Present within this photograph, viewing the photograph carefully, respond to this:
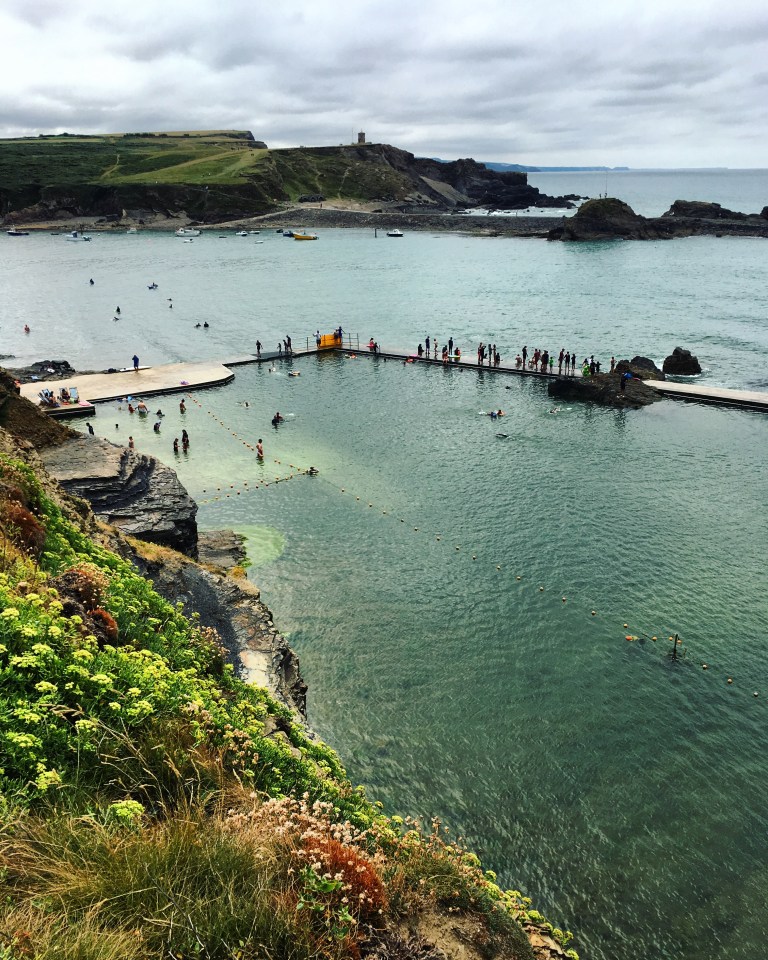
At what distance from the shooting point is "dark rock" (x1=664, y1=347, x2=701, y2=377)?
59.9 meters

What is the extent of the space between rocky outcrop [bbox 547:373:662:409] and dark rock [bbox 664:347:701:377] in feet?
27.9

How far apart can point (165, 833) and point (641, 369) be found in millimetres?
57186

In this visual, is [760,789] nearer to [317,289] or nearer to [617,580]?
[617,580]

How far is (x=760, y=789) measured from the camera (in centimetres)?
1834

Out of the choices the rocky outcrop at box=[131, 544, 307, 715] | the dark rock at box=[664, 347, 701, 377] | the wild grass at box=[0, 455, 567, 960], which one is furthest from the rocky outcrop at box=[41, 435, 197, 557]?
the dark rock at box=[664, 347, 701, 377]

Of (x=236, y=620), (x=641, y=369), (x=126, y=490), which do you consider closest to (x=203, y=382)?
(x=126, y=490)

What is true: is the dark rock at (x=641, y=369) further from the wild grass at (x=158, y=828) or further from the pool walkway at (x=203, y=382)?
the wild grass at (x=158, y=828)

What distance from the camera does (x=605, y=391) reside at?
172ft

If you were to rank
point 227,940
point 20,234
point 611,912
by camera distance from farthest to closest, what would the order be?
point 20,234 < point 611,912 < point 227,940

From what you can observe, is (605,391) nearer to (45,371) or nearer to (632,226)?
(45,371)

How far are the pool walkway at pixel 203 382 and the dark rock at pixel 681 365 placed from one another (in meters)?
3.68

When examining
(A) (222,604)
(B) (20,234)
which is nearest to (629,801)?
(A) (222,604)

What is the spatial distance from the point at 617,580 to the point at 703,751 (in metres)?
9.07

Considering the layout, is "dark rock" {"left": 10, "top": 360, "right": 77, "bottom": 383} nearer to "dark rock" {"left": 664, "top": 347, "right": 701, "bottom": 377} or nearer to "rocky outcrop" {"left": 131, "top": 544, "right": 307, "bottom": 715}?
"rocky outcrop" {"left": 131, "top": 544, "right": 307, "bottom": 715}
